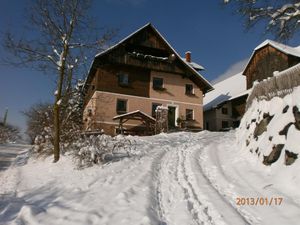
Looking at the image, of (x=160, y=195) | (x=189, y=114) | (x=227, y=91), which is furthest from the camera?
(x=227, y=91)

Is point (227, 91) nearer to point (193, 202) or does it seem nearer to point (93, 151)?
point (93, 151)

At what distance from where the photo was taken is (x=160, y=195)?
6547 millimetres

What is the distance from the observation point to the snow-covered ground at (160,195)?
17.4 feet

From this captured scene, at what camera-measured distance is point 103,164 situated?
10094 mm

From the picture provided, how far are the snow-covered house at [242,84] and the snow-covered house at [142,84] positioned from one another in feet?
17.0

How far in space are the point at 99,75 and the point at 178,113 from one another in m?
8.18

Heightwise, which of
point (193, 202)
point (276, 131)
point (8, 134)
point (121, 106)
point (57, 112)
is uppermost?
point (121, 106)

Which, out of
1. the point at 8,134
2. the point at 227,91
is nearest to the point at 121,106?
the point at 227,91

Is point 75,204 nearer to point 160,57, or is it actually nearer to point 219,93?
point 160,57

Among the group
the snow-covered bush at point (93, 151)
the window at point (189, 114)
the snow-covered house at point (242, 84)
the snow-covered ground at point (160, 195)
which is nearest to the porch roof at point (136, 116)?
the window at point (189, 114)

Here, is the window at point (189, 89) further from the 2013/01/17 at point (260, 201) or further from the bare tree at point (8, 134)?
the bare tree at point (8, 134)

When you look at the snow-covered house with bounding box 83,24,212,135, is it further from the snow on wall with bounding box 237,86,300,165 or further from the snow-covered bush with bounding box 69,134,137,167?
the snow on wall with bounding box 237,86,300,165

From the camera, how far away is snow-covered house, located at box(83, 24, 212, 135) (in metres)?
24.8

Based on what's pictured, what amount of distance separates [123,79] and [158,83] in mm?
3564
